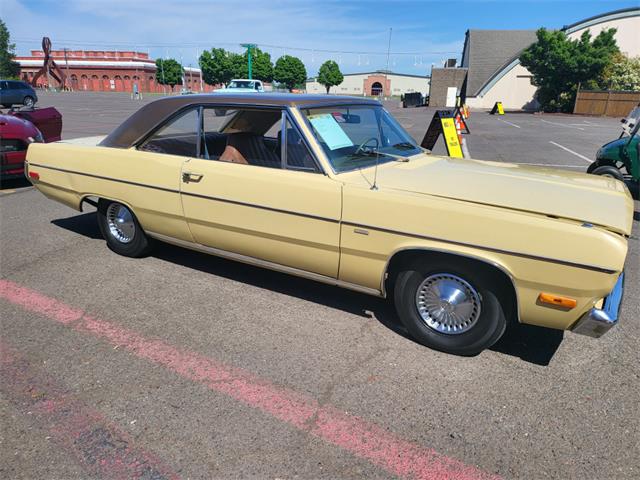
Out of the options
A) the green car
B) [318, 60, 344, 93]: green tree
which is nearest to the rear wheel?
the green car

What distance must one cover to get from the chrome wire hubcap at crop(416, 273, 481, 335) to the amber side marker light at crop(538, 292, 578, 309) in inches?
15.1

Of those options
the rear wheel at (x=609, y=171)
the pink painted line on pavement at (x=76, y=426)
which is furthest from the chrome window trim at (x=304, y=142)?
the rear wheel at (x=609, y=171)

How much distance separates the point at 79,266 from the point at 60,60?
101192mm

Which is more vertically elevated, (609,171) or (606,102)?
(606,102)

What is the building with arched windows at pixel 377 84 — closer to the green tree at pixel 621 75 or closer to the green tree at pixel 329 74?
the green tree at pixel 329 74

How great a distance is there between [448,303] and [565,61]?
40.5 meters

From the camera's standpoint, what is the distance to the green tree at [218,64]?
294ft

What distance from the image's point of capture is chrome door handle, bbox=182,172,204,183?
3629 millimetres

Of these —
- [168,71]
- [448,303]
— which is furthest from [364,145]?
[168,71]

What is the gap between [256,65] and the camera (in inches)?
3617

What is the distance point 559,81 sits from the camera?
37188 millimetres

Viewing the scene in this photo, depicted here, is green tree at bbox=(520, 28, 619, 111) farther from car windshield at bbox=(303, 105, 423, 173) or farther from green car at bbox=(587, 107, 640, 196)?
car windshield at bbox=(303, 105, 423, 173)

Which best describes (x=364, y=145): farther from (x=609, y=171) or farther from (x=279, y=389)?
(x=609, y=171)

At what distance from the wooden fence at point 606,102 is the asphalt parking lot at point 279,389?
36.5m
